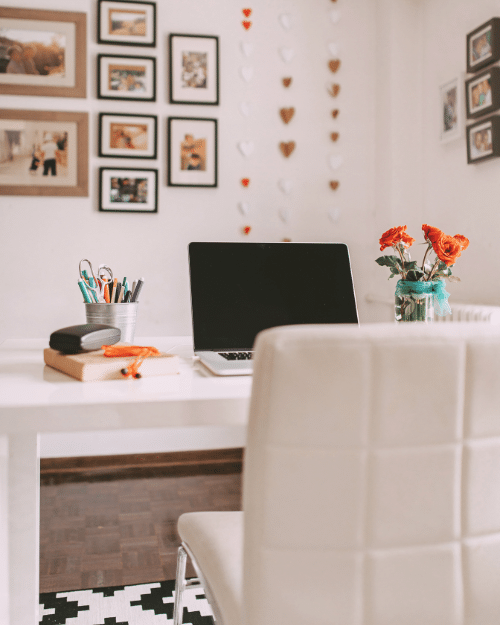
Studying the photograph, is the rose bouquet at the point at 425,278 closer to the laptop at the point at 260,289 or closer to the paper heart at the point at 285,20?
the laptop at the point at 260,289

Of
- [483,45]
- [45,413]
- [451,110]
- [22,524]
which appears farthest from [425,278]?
[451,110]

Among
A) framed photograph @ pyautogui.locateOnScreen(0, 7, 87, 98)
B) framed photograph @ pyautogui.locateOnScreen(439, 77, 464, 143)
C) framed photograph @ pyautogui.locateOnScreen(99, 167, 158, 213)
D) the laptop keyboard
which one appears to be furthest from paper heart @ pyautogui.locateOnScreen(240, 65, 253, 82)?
the laptop keyboard

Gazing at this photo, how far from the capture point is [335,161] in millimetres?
2824

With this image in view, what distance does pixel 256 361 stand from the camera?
0.57 meters

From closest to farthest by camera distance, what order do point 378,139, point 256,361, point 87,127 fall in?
point 256,361, point 87,127, point 378,139

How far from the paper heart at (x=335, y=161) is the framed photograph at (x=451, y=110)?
506 mm

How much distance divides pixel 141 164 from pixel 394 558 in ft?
7.77

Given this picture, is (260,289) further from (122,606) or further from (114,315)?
(122,606)

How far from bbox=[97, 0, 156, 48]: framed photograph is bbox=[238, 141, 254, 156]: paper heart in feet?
2.02

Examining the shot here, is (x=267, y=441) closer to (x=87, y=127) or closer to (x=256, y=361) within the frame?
(x=256, y=361)

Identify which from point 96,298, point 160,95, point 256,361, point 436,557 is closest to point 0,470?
point 96,298

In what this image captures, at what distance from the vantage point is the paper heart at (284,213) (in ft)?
9.16

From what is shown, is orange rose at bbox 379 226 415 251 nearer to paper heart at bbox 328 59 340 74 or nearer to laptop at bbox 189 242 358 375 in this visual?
laptop at bbox 189 242 358 375

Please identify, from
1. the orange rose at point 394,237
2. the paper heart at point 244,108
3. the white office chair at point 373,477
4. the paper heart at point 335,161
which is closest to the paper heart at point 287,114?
the paper heart at point 244,108
